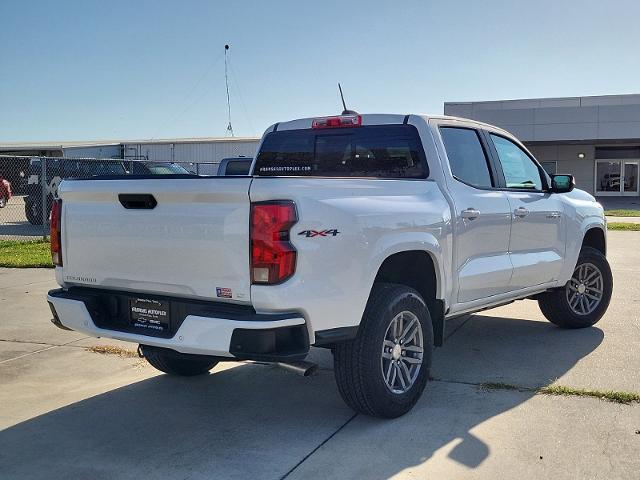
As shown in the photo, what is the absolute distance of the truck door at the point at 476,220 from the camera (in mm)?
4926

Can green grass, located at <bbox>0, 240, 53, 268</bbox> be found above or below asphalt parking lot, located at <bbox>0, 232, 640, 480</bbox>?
above

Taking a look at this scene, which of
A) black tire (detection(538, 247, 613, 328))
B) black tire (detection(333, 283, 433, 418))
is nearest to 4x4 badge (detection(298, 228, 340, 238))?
black tire (detection(333, 283, 433, 418))

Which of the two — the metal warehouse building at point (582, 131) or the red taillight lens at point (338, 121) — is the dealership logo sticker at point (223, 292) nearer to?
the red taillight lens at point (338, 121)

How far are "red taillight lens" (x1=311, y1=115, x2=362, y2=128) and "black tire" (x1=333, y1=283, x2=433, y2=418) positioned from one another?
5.21 ft

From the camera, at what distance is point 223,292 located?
368 centimetres

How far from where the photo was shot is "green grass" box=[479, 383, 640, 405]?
4.61 m

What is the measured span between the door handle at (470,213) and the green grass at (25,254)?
26.2 feet

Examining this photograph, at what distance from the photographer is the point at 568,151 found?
38.6m

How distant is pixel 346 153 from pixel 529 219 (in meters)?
1.65

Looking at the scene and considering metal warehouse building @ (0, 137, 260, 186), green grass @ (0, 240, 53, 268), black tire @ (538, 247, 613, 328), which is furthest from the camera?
metal warehouse building @ (0, 137, 260, 186)

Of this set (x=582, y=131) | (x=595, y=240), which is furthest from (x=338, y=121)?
(x=582, y=131)

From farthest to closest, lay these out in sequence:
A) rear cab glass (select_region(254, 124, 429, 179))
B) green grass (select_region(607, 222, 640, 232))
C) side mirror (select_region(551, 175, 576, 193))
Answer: green grass (select_region(607, 222, 640, 232)) → side mirror (select_region(551, 175, 576, 193)) → rear cab glass (select_region(254, 124, 429, 179))

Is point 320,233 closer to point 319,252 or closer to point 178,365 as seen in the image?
point 319,252

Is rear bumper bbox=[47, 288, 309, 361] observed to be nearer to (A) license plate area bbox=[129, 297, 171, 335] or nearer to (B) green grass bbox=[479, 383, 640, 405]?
(A) license plate area bbox=[129, 297, 171, 335]
